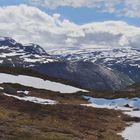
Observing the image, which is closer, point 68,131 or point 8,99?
point 68,131

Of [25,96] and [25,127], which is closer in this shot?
[25,127]

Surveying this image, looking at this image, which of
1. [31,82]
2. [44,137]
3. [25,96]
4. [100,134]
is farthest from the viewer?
[31,82]

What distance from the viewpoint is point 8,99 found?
74438mm

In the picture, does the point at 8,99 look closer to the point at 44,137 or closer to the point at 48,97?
the point at 48,97

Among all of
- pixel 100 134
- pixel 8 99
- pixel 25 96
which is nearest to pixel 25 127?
pixel 100 134

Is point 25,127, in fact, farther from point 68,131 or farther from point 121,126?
point 121,126

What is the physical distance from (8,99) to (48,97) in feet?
55.1

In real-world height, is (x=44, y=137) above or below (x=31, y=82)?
below

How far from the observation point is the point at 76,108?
7575 centimetres

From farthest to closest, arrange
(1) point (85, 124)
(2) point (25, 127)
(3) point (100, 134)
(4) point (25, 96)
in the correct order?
1. (4) point (25, 96)
2. (1) point (85, 124)
3. (3) point (100, 134)
4. (2) point (25, 127)

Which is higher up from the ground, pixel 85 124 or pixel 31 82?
pixel 31 82

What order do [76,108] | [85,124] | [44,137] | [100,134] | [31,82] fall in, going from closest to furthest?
1. [44,137]
2. [100,134]
3. [85,124]
4. [76,108]
5. [31,82]


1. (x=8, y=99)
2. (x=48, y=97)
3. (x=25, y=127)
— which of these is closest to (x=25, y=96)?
(x=48, y=97)

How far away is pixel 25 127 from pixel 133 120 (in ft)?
81.3
